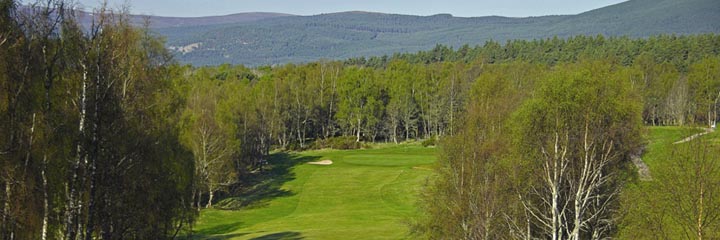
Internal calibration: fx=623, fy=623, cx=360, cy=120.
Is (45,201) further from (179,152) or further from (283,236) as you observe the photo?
(283,236)

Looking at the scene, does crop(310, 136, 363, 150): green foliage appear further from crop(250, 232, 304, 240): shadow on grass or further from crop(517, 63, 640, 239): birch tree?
crop(517, 63, 640, 239): birch tree

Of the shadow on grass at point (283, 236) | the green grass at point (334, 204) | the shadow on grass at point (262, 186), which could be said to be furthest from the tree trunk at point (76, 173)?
the shadow on grass at point (262, 186)

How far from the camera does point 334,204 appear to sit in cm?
5009

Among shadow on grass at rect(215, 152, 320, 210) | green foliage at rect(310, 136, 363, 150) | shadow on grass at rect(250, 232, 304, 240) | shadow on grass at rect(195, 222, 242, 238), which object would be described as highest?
shadow on grass at rect(250, 232, 304, 240)

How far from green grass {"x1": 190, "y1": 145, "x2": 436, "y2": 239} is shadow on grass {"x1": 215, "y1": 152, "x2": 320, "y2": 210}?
17 centimetres

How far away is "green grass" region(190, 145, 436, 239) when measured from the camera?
3625 cm

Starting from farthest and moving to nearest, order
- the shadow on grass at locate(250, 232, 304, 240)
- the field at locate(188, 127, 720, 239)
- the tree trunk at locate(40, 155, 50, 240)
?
1. the field at locate(188, 127, 720, 239)
2. the shadow on grass at locate(250, 232, 304, 240)
3. the tree trunk at locate(40, 155, 50, 240)

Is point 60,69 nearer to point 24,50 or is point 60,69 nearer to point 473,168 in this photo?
point 24,50

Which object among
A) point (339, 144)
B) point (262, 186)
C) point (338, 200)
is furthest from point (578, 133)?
point (339, 144)

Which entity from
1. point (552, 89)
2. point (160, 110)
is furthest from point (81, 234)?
point (552, 89)

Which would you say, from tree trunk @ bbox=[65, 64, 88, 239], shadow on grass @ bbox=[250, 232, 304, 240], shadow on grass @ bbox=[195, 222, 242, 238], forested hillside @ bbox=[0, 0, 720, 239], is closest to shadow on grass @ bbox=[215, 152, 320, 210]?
forested hillside @ bbox=[0, 0, 720, 239]

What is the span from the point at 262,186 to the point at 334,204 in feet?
38.3

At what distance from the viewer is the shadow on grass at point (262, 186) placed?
169ft

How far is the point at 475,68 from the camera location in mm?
106188
